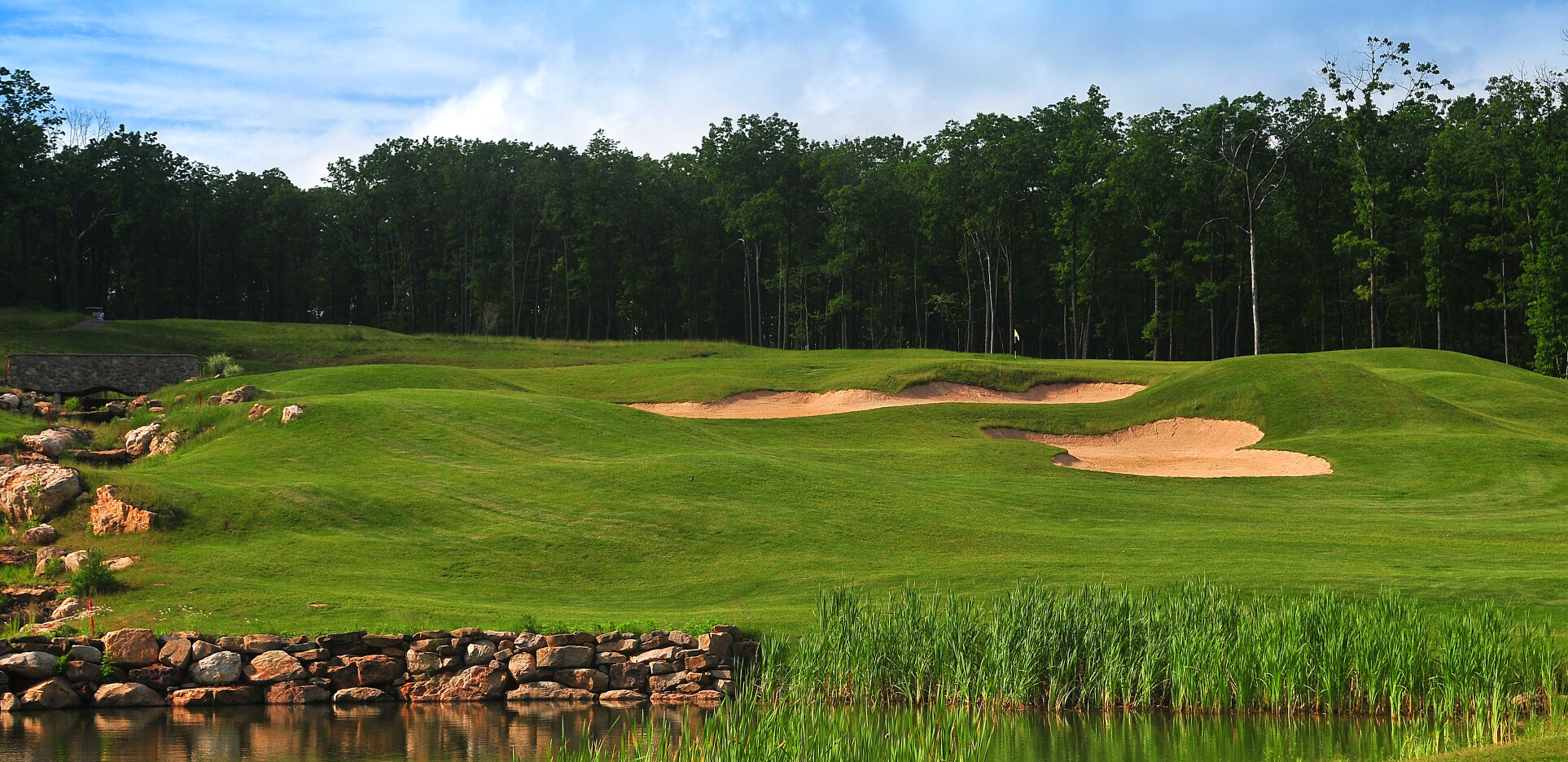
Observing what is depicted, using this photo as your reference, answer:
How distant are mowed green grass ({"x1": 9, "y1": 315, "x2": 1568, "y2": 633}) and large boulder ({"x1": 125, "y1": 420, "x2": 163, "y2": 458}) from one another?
0.76 m

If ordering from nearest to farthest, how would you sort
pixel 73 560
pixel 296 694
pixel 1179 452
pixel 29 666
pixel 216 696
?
pixel 29 666 < pixel 216 696 < pixel 296 694 < pixel 73 560 < pixel 1179 452

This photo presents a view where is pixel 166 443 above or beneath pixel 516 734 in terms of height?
above

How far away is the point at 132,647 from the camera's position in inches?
626

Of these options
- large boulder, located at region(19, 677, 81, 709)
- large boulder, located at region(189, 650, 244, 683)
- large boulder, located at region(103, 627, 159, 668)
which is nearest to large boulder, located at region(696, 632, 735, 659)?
large boulder, located at region(189, 650, 244, 683)

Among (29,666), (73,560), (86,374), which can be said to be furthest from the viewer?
(86,374)

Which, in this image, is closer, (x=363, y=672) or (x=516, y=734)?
(x=516, y=734)

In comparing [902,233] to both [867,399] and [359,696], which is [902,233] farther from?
[359,696]

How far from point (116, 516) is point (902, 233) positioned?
254 feet

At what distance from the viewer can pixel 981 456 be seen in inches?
1310

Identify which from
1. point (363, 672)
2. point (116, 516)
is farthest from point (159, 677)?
point (116, 516)

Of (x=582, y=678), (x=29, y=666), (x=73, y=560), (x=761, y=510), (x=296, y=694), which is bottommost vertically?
(x=296, y=694)

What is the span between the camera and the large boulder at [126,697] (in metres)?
15.5

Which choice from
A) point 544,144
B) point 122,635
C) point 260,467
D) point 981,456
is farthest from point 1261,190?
point 122,635

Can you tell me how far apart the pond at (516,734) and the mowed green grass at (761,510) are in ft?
7.46
